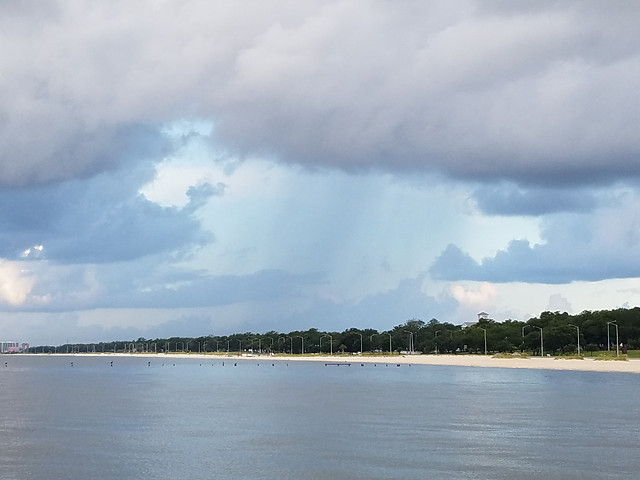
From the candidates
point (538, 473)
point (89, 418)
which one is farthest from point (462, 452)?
point (89, 418)

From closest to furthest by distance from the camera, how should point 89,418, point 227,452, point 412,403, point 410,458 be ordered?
1. point 410,458
2. point 227,452
3. point 89,418
4. point 412,403

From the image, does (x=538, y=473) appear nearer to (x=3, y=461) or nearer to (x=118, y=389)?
(x=3, y=461)

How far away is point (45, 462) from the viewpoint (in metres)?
46.1

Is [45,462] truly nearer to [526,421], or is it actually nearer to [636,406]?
[526,421]

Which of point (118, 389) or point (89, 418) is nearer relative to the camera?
point (89, 418)

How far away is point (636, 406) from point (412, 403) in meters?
21.5

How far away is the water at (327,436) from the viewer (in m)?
43.0

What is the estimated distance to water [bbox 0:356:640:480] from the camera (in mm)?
43000

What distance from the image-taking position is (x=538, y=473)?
41375mm

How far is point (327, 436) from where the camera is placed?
5741 centimetres

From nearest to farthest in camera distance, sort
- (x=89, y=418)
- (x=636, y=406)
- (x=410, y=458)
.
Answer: (x=410, y=458) → (x=89, y=418) → (x=636, y=406)

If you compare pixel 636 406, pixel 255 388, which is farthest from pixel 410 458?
pixel 255 388

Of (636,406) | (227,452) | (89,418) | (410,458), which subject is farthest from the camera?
(636,406)

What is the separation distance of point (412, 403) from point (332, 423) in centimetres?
2027
